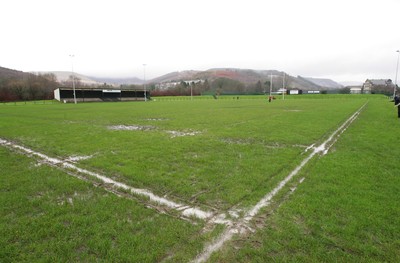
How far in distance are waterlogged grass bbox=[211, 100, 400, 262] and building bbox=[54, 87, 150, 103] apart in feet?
237

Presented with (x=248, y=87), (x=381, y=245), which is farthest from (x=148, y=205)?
(x=248, y=87)

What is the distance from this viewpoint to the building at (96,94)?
223 feet

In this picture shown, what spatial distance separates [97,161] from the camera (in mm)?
8438

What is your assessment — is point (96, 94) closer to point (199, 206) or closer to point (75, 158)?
point (75, 158)

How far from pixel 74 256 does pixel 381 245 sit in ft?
15.1

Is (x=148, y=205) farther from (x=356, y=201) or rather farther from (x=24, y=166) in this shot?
(x=24, y=166)

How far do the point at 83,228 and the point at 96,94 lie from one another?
76910 mm

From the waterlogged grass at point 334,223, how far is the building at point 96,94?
72.2 m

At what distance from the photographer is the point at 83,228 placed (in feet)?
13.9

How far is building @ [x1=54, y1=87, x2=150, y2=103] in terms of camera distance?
6788 centimetres

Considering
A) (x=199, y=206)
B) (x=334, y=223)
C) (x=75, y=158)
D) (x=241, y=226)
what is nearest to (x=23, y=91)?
(x=75, y=158)

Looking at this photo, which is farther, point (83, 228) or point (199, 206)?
point (199, 206)

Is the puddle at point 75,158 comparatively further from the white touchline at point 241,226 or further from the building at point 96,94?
the building at point 96,94

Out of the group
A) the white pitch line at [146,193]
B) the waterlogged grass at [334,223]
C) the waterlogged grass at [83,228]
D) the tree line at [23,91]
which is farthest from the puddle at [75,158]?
the tree line at [23,91]
